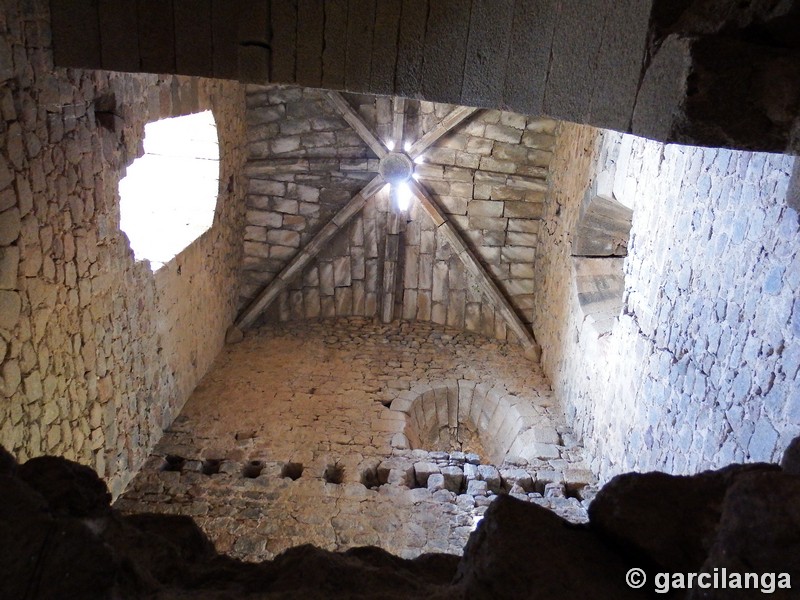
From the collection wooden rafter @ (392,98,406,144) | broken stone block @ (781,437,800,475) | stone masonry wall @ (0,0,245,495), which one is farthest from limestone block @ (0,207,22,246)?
wooden rafter @ (392,98,406,144)

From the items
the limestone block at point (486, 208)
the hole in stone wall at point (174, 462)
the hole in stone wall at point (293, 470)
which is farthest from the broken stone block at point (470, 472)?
the limestone block at point (486, 208)

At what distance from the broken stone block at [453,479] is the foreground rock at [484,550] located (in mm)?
3379

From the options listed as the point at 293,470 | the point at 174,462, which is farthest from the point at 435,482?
the point at 174,462

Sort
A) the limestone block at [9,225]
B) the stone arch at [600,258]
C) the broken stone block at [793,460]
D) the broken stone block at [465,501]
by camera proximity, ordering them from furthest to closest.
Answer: the stone arch at [600,258] → the broken stone block at [465,501] → the limestone block at [9,225] → the broken stone block at [793,460]

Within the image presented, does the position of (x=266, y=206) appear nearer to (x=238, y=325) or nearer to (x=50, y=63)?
(x=238, y=325)

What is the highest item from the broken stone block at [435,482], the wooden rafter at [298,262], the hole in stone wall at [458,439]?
the wooden rafter at [298,262]

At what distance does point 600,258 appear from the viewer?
5.88 meters

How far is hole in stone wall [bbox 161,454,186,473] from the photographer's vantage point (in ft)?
16.1

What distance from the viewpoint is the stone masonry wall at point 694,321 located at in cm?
254

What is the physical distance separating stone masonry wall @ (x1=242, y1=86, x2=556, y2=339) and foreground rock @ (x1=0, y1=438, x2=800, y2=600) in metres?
5.82

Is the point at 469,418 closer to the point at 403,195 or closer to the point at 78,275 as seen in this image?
the point at 403,195

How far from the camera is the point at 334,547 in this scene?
413 cm

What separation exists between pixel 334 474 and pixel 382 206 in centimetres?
338

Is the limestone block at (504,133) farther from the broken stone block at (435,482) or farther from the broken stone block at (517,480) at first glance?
the broken stone block at (435,482)
